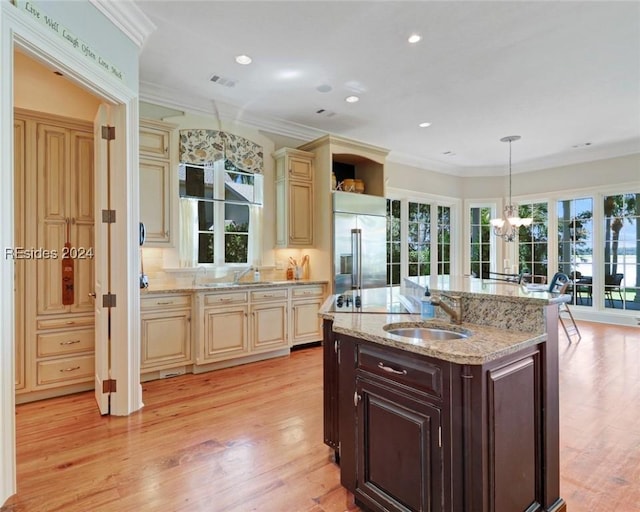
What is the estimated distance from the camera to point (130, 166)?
286cm

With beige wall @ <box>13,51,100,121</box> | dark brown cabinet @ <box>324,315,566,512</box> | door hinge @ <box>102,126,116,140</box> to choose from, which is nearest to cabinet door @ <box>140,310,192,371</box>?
door hinge @ <box>102,126,116,140</box>

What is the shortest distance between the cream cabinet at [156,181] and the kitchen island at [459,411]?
2713 millimetres

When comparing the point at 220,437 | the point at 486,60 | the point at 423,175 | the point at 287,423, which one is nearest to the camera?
the point at 220,437

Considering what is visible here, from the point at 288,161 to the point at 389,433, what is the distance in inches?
154

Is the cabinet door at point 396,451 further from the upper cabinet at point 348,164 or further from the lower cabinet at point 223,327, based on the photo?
the upper cabinet at point 348,164

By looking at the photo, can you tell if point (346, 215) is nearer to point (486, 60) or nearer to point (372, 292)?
point (372, 292)

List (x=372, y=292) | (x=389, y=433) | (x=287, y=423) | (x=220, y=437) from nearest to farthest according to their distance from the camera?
(x=389, y=433) → (x=220, y=437) → (x=287, y=423) → (x=372, y=292)

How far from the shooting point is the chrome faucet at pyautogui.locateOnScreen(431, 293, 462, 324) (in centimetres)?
196

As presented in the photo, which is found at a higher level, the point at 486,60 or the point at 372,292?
the point at 486,60

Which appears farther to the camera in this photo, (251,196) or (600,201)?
(600,201)

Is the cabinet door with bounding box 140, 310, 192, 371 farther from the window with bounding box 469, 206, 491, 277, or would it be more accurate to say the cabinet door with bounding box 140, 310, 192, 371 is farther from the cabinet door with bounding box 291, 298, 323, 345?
the window with bounding box 469, 206, 491, 277

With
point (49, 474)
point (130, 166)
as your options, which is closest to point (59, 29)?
point (130, 166)

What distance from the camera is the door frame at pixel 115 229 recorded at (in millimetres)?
1816

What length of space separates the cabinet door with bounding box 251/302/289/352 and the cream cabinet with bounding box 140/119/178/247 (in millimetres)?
1264
